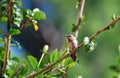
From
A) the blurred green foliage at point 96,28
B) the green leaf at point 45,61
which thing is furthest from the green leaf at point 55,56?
the blurred green foliage at point 96,28

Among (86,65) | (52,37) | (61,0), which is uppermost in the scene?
(61,0)

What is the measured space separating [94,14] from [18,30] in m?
8.24

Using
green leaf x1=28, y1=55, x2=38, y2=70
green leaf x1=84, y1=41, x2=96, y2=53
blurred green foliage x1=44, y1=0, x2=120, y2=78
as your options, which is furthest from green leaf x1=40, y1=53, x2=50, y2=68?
blurred green foliage x1=44, y1=0, x2=120, y2=78

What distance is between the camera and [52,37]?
28.3 ft

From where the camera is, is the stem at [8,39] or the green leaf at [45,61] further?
the green leaf at [45,61]

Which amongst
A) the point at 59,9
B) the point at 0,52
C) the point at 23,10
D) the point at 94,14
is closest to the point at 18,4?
the point at 23,10

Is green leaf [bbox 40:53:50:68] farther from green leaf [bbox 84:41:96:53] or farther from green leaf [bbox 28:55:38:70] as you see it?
green leaf [bbox 84:41:96:53]

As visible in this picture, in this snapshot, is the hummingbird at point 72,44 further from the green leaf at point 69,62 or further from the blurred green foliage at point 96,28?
the blurred green foliage at point 96,28

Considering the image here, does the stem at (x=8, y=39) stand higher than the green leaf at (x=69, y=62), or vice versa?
the stem at (x=8, y=39)

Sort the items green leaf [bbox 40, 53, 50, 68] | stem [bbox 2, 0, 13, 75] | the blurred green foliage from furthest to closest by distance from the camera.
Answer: the blurred green foliage, green leaf [bbox 40, 53, 50, 68], stem [bbox 2, 0, 13, 75]

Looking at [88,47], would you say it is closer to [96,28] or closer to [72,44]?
[72,44]

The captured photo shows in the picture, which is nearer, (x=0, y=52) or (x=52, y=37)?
(x=0, y=52)

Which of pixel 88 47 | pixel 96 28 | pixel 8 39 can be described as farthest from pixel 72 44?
pixel 96 28

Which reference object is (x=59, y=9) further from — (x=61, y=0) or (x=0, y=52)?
(x=0, y=52)
